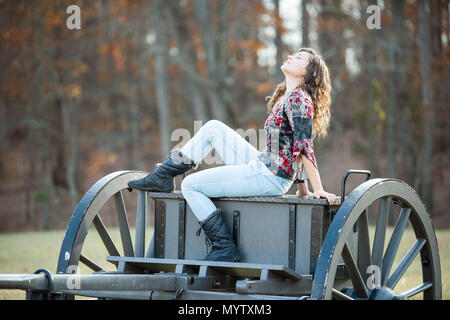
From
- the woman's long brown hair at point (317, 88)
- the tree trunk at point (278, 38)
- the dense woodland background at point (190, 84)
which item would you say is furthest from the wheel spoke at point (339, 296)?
the tree trunk at point (278, 38)

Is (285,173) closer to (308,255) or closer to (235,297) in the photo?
(308,255)

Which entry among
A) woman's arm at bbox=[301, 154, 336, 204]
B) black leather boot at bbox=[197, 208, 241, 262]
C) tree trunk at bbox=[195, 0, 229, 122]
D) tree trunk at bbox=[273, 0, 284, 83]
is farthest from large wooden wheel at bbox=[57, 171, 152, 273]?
tree trunk at bbox=[195, 0, 229, 122]

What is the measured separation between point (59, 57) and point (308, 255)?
60.9 ft

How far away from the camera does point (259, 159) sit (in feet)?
13.9

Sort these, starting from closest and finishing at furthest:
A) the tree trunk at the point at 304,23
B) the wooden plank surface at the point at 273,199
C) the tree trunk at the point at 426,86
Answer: the wooden plank surface at the point at 273,199
the tree trunk at the point at 426,86
the tree trunk at the point at 304,23

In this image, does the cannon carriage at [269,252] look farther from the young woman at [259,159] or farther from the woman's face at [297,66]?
the woman's face at [297,66]

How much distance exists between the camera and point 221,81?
59.6 ft

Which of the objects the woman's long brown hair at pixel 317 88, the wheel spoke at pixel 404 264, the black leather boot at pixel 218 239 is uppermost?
the woman's long brown hair at pixel 317 88

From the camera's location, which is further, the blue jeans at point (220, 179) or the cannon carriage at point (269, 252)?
the blue jeans at point (220, 179)

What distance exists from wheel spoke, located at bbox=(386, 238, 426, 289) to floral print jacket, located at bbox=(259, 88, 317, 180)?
0.90 meters

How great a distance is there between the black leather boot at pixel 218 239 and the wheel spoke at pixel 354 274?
700 millimetres

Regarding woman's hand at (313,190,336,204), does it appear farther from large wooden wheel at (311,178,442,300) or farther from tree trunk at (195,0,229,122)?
tree trunk at (195,0,229,122)

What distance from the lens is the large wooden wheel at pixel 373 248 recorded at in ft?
11.7

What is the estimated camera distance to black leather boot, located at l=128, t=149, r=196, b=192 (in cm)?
427
